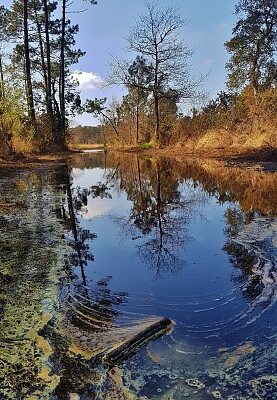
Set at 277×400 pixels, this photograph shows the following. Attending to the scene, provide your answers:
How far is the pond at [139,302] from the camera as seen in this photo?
6.12 feet

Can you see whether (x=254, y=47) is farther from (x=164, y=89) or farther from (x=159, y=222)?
(x=159, y=222)

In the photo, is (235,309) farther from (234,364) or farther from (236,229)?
(236,229)

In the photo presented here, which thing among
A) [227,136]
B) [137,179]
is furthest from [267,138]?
[137,179]

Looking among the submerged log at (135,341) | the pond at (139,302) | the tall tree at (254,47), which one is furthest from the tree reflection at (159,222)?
the tall tree at (254,47)

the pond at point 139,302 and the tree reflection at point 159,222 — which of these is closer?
the pond at point 139,302

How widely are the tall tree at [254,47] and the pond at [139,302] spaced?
65.1ft

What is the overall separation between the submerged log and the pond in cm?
2

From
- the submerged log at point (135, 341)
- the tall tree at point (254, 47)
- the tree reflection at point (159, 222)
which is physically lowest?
the submerged log at point (135, 341)

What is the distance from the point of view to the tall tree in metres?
22.4

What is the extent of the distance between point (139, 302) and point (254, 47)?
2519 centimetres

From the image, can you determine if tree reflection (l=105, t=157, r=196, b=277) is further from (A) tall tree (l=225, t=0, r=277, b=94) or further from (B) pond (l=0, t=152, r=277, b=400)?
(A) tall tree (l=225, t=0, r=277, b=94)

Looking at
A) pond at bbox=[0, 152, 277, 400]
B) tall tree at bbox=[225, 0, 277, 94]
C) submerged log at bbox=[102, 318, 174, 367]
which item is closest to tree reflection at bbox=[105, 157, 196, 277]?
pond at bbox=[0, 152, 277, 400]

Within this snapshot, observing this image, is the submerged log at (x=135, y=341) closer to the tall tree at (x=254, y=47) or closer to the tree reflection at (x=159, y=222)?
the tree reflection at (x=159, y=222)

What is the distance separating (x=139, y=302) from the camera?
278 centimetres
